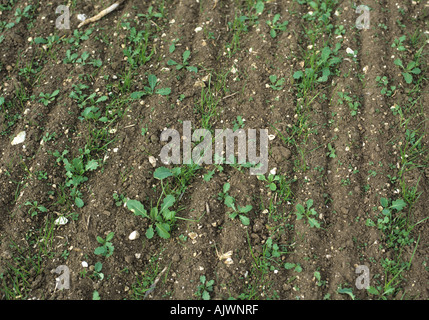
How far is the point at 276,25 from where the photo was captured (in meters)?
3.51

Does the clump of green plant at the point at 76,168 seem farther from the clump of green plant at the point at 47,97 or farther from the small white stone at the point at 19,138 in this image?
the clump of green plant at the point at 47,97

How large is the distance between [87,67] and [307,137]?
1793 millimetres

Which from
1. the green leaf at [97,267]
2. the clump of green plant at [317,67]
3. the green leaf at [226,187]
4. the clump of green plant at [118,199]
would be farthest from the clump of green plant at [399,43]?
the green leaf at [97,267]

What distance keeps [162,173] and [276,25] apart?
1664 mm

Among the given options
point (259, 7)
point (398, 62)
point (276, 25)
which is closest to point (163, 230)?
point (276, 25)

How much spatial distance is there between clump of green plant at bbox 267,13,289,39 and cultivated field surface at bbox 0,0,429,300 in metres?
0.01

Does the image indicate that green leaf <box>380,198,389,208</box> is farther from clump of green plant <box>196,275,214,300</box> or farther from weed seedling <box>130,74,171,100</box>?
weed seedling <box>130,74,171,100</box>

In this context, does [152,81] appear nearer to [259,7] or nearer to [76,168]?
[76,168]

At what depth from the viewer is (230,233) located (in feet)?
8.68

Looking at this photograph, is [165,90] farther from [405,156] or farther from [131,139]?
[405,156]

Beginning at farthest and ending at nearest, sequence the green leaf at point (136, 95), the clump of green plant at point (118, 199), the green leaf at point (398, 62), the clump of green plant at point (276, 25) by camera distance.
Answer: the clump of green plant at point (276, 25), the green leaf at point (398, 62), the green leaf at point (136, 95), the clump of green plant at point (118, 199)

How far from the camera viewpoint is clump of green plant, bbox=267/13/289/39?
3.44 m

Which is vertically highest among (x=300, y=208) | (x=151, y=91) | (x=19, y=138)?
(x=19, y=138)

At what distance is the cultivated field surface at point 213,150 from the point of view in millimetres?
2529
